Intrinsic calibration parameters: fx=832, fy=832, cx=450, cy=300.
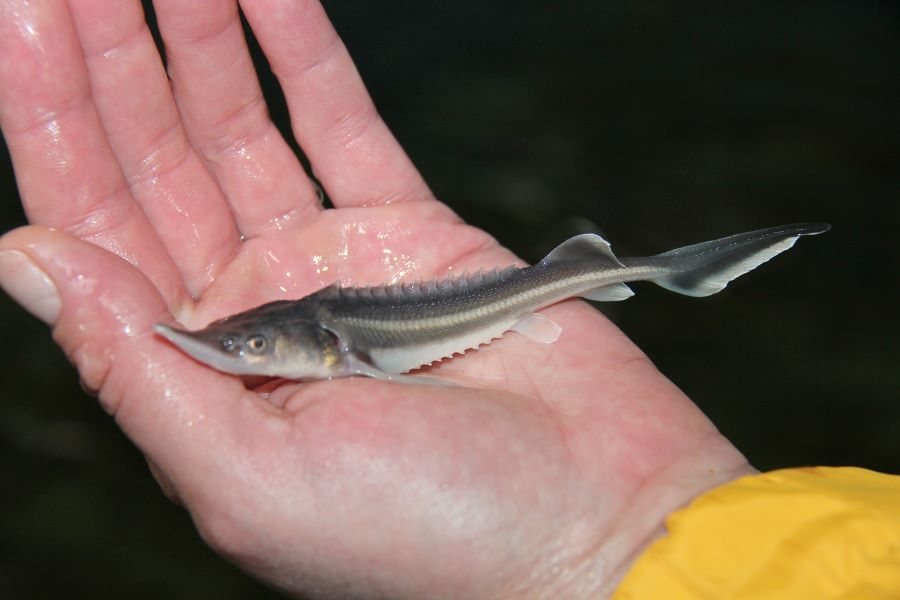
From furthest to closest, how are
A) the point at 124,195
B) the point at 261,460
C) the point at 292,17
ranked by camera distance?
the point at 292,17 < the point at 124,195 < the point at 261,460

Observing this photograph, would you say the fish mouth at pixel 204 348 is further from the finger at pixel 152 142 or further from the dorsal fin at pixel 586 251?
the dorsal fin at pixel 586 251


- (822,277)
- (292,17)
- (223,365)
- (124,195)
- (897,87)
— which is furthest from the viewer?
(897,87)

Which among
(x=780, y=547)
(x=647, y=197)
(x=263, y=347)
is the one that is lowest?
(x=647, y=197)

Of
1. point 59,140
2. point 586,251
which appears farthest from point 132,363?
point 586,251

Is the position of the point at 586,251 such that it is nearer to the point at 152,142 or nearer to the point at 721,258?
the point at 721,258

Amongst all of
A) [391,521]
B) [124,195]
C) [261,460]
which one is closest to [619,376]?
[391,521]

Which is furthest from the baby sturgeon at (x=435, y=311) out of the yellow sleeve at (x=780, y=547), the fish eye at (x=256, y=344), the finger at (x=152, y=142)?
the yellow sleeve at (x=780, y=547)

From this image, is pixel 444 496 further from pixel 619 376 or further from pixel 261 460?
pixel 619 376
